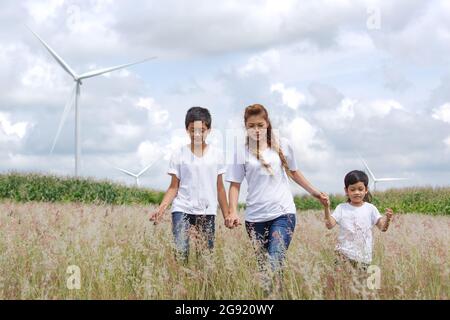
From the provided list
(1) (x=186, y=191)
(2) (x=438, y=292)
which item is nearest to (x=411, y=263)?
(2) (x=438, y=292)

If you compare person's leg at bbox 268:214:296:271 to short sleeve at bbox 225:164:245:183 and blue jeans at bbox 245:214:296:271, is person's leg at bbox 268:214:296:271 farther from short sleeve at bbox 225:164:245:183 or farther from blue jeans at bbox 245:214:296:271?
short sleeve at bbox 225:164:245:183

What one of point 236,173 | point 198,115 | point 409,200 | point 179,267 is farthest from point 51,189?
point 236,173

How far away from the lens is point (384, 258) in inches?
252

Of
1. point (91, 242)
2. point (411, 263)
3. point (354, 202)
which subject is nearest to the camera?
point (354, 202)

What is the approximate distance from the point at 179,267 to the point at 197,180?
2.73ft

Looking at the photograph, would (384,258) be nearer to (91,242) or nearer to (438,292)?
(438,292)

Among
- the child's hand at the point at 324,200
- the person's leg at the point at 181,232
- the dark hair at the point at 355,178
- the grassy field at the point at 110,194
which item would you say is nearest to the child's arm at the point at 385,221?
the dark hair at the point at 355,178

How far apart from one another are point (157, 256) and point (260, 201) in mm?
1649

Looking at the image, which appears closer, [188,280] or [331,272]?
[331,272]

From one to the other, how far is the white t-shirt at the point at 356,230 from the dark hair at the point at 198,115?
141 cm

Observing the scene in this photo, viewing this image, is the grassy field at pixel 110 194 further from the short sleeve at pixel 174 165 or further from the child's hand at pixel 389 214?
the child's hand at pixel 389 214

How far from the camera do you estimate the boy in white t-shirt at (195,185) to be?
18.4 feet

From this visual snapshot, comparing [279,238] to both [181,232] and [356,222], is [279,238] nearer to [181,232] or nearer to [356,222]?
[356,222]
